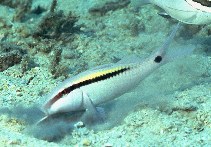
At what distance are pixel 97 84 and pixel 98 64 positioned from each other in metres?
1.78

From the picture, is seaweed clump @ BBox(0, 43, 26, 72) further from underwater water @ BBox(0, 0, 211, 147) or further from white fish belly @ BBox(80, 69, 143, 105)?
white fish belly @ BBox(80, 69, 143, 105)

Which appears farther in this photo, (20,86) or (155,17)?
(155,17)

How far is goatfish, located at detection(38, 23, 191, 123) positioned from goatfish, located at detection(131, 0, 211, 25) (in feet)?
2.48

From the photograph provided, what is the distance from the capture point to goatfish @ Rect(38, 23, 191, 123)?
12.6 feet

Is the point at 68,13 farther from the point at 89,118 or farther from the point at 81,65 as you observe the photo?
the point at 89,118

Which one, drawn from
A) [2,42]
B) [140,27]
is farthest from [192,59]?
[2,42]

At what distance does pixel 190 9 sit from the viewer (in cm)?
443

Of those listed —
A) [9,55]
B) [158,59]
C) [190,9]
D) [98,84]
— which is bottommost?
[9,55]

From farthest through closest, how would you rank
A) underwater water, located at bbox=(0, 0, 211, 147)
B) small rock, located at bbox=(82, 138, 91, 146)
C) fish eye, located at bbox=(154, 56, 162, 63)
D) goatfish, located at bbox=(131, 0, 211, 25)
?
goatfish, located at bbox=(131, 0, 211, 25)
fish eye, located at bbox=(154, 56, 162, 63)
underwater water, located at bbox=(0, 0, 211, 147)
small rock, located at bbox=(82, 138, 91, 146)

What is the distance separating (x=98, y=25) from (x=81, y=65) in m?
1.63

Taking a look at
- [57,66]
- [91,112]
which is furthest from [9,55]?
[91,112]

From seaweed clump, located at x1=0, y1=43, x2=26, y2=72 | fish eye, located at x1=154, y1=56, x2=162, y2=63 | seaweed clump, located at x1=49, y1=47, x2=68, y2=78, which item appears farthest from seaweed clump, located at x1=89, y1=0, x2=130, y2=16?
fish eye, located at x1=154, y1=56, x2=162, y2=63

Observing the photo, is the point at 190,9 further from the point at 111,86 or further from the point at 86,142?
the point at 86,142

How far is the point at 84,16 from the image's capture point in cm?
739
